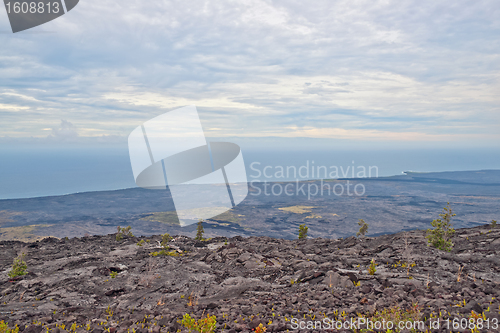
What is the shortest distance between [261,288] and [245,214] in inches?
4556

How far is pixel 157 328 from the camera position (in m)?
8.47

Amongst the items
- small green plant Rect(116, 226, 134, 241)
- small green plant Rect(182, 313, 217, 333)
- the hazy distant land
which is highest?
small green plant Rect(182, 313, 217, 333)

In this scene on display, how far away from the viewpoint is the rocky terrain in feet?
28.1

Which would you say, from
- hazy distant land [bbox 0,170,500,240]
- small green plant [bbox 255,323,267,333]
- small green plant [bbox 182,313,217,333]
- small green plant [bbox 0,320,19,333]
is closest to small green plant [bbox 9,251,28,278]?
small green plant [bbox 0,320,19,333]

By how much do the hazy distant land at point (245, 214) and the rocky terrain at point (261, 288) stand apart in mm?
66353

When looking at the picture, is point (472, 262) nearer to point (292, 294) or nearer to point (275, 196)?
point (292, 294)

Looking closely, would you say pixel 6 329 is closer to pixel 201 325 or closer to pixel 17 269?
pixel 201 325

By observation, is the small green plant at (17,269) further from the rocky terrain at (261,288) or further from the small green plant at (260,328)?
the small green plant at (260,328)

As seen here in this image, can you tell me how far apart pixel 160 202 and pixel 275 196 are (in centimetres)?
7272

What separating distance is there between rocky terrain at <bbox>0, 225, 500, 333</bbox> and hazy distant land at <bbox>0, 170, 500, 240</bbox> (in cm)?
6635

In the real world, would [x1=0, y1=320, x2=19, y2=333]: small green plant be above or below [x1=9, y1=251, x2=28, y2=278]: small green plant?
above

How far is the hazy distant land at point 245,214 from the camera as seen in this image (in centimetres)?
9719

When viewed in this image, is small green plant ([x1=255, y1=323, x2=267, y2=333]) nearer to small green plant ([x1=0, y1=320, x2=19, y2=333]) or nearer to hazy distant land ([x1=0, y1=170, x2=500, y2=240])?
small green plant ([x1=0, y1=320, x2=19, y2=333])

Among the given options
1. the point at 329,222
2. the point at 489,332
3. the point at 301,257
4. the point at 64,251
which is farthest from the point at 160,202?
the point at 489,332
